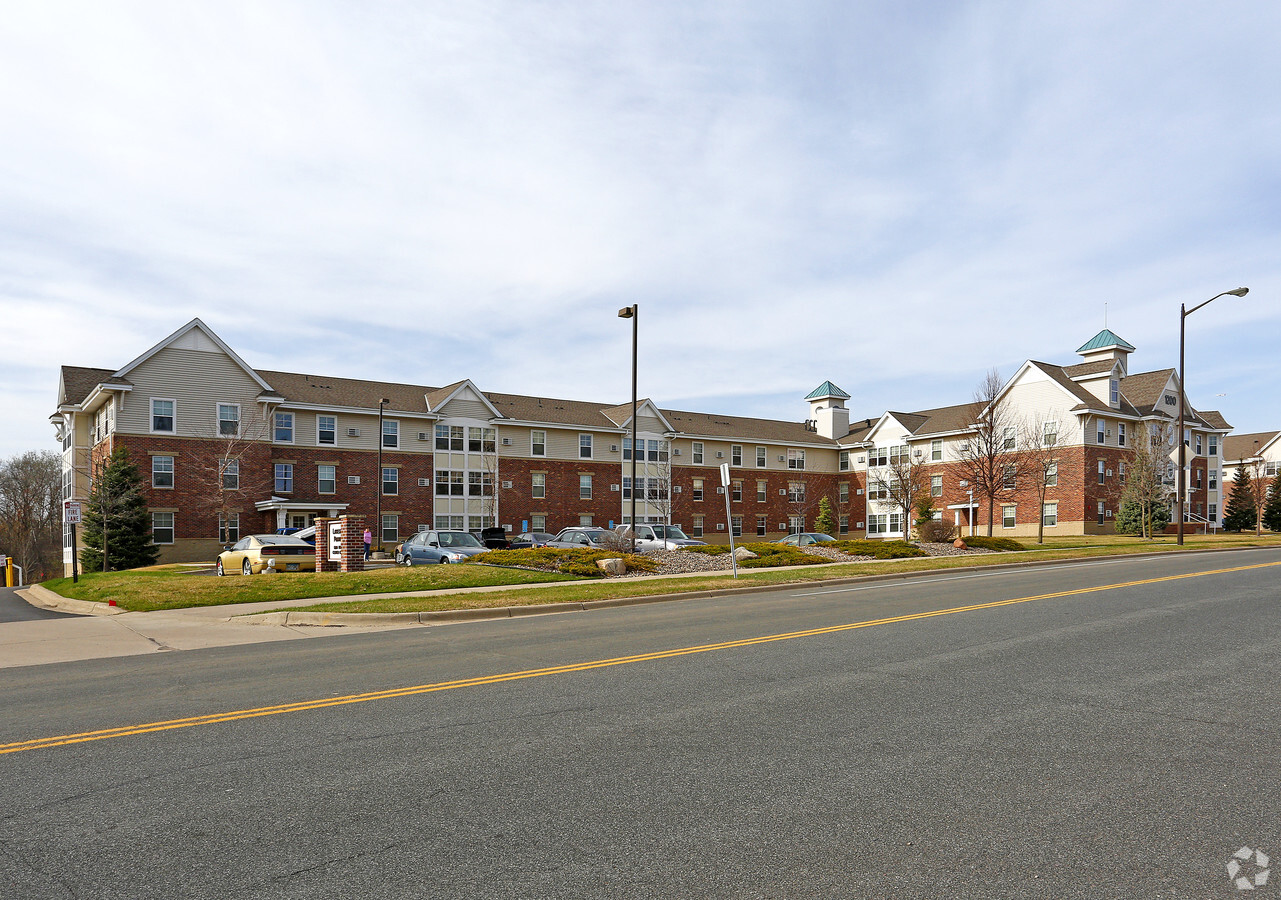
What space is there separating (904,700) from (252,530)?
42.6 metres

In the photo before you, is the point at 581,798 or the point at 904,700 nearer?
the point at 581,798

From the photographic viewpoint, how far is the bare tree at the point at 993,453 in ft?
135

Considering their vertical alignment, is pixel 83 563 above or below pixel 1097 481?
below

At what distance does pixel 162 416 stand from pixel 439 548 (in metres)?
22.8

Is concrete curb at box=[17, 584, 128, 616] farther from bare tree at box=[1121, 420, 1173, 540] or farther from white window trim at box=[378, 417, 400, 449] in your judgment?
bare tree at box=[1121, 420, 1173, 540]

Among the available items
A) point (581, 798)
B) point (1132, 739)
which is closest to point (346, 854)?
point (581, 798)

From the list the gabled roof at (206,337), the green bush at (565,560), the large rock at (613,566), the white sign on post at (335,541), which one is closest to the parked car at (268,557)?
the white sign on post at (335,541)

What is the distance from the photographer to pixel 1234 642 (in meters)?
9.70

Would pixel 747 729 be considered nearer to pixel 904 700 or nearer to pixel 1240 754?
pixel 904 700

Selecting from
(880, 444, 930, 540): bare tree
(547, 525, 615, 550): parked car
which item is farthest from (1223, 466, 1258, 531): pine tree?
(547, 525, 615, 550): parked car

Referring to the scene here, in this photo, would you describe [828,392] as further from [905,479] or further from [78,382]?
[78,382]

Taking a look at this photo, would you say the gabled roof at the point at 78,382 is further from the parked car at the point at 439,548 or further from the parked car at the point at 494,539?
the parked car at the point at 439,548

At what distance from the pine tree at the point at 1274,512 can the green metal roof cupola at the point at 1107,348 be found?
21.1 metres

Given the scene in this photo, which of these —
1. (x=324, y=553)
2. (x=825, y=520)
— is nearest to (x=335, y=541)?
(x=324, y=553)
